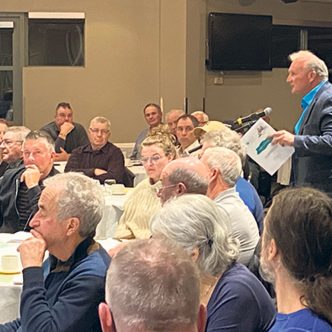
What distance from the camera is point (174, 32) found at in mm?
8391

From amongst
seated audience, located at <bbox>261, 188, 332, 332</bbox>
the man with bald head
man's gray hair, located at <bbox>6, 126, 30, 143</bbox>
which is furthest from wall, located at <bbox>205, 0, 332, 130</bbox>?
seated audience, located at <bbox>261, 188, 332, 332</bbox>

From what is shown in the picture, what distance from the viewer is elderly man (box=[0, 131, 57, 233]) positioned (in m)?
4.36

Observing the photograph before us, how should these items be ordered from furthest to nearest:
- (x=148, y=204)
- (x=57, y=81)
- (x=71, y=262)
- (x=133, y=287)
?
(x=57, y=81)
(x=148, y=204)
(x=71, y=262)
(x=133, y=287)

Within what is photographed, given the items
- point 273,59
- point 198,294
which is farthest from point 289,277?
point 273,59

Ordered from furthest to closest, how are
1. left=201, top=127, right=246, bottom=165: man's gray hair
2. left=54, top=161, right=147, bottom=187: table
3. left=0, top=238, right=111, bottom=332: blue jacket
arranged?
left=54, top=161, right=147, bottom=187: table, left=201, top=127, right=246, bottom=165: man's gray hair, left=0, top=238, right=111, bottom=332: blue jacket

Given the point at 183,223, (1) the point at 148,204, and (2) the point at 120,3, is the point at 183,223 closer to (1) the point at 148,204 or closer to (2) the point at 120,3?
(1) the point at 148,204

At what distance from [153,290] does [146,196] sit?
278 cm

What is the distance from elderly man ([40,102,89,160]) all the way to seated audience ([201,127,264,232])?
12.2 feet

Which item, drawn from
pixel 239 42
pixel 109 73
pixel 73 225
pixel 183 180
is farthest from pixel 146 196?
pixel 239 42

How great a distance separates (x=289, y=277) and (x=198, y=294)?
525 millimetres

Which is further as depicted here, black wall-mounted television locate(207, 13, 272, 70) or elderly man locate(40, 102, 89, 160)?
black wall-mounted television locate(207, 13, 272, 70)

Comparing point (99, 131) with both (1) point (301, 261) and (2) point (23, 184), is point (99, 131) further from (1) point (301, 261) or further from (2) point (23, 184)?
(1) point (301, 261)

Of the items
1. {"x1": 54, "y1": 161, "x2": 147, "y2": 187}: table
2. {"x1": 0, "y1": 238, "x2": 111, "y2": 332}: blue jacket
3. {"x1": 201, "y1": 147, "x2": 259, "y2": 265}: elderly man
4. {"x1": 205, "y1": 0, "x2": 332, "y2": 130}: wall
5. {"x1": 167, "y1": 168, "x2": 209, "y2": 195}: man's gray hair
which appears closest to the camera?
{"x1": 0, "y1": 238, "x2": 111, "y2": 332}: blue jacket

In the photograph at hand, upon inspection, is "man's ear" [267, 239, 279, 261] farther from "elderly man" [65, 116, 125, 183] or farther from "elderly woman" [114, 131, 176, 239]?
"elderly man" [65, 116, 125, 183]
